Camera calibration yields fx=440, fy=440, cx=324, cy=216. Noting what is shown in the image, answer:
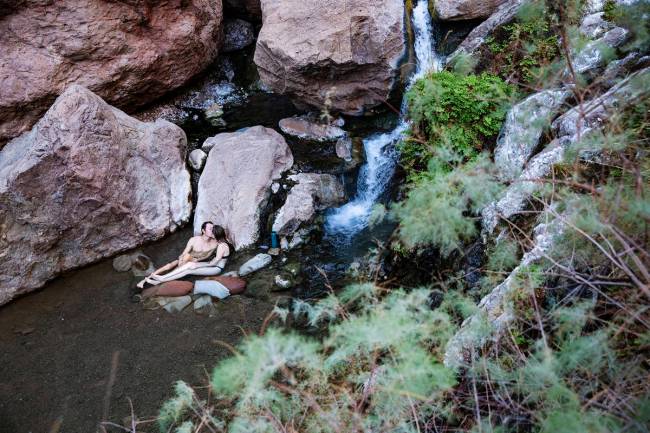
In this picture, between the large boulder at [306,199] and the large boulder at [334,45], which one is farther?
the large boulder at [334,45]

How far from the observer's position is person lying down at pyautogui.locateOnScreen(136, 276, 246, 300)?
5836 mm

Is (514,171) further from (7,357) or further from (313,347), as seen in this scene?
(7,357)

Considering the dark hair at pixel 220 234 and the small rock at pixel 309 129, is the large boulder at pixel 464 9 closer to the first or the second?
the small rock at pixel 309 129

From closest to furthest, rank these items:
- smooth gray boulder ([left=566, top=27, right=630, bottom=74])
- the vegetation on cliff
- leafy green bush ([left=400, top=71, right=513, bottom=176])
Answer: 1. the vegetation on cliff
2. smooth gray boulder ([left=566, top=27, right=630, bottom=74])
3. leafy green bush ([left=400, top=71, right=513, bottom=176])

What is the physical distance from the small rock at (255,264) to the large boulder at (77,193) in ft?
5.21

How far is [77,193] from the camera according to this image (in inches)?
249

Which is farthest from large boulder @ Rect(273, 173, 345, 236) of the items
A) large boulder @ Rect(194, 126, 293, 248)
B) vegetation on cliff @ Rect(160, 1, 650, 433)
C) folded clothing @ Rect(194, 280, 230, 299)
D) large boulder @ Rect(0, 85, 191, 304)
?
vegetation on cliff @ Rect(160, 1, 650, 433)

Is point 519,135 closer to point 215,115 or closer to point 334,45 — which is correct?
point 334,45

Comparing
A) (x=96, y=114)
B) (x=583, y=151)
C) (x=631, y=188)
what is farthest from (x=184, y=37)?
(x=631, y=188)

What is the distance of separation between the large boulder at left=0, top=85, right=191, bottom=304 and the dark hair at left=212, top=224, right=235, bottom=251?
757 millimetres

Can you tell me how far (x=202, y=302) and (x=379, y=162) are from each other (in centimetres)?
361

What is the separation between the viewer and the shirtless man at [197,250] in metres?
6.29

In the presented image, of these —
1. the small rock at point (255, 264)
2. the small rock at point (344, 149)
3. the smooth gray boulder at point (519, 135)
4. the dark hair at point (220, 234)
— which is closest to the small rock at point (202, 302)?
the small rock at point (255, 264)

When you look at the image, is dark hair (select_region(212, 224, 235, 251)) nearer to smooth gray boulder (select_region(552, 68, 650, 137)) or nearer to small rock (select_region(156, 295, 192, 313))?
small rock (select_region(156, 295, 192, 313))
